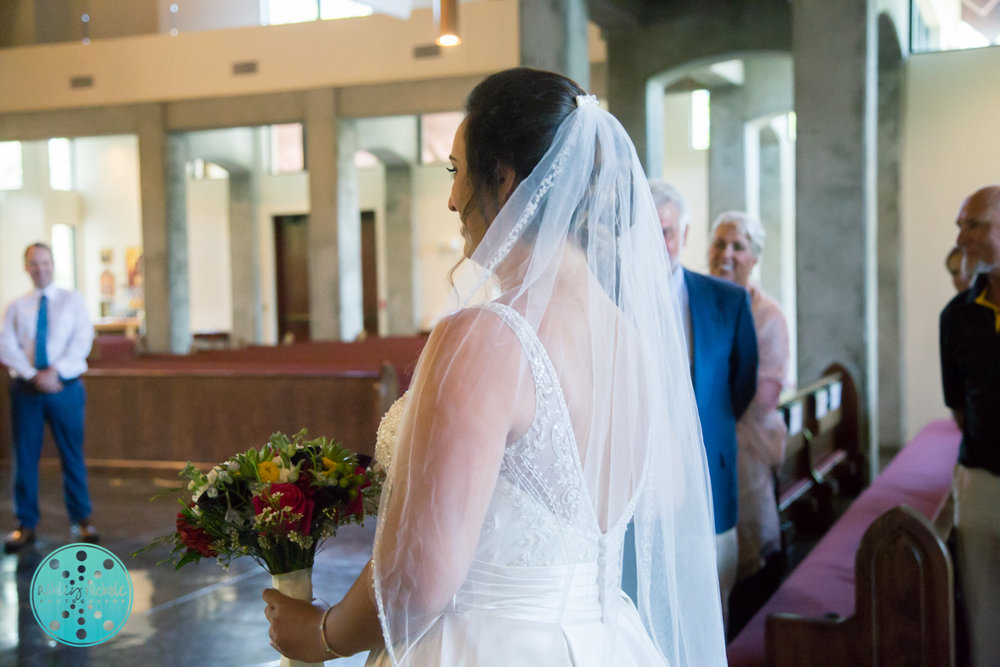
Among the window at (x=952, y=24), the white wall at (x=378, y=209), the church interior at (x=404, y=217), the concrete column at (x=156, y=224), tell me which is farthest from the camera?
the white wall at (x=378, y=209)

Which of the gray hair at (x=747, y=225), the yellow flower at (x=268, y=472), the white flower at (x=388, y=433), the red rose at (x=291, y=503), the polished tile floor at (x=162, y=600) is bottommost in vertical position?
the polished tile floor at (x=162, y=600)

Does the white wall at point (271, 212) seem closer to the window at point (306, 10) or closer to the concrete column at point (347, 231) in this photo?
the window at point (306, 10)

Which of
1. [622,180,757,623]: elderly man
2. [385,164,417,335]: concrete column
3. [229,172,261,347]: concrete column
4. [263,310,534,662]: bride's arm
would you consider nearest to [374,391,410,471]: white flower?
[263,310,534,662]: bride's arm

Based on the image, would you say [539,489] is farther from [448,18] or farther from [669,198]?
[448,18]

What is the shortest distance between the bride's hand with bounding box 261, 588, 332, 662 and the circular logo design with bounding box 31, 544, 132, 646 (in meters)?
0.46

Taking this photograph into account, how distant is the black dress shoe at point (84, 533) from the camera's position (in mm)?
5344

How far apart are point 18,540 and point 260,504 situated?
4.70m

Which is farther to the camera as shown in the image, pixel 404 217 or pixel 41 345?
pixel 404 217

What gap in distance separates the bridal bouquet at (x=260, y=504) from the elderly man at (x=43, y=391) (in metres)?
4.42

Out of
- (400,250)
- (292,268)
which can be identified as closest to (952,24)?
(400,250)

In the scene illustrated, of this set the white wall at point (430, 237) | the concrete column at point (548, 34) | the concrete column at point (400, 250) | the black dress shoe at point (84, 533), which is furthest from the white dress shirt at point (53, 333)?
the white wall at point (430, 237)

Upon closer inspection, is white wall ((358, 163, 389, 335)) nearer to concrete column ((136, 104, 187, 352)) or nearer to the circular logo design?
concrete column ((136, 104, 187, 352))

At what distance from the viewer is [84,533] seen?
5348 mm

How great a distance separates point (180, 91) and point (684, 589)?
506 inches
